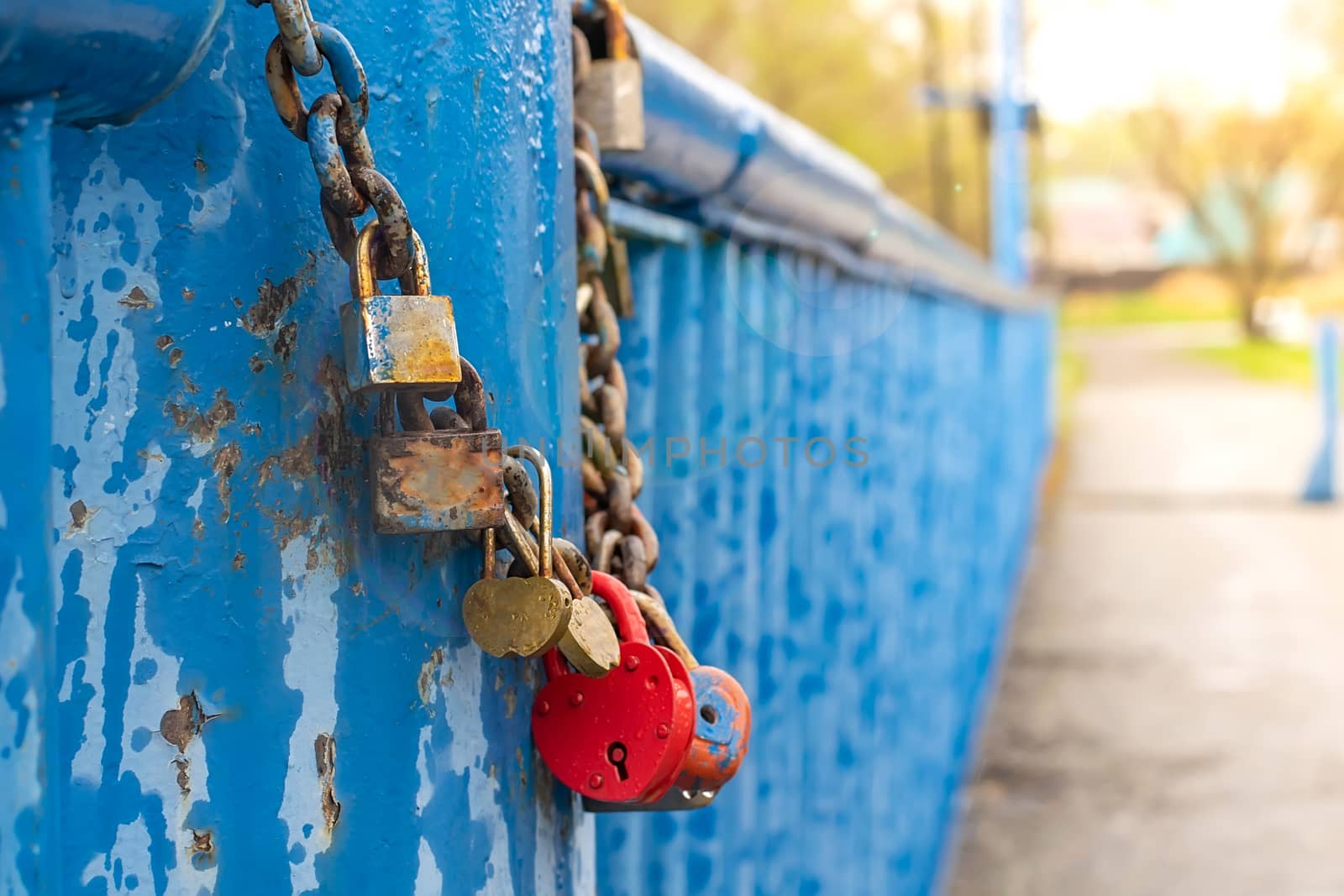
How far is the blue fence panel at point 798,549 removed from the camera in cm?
152

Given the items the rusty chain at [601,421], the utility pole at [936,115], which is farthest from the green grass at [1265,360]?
the rusty chain at [601,421]

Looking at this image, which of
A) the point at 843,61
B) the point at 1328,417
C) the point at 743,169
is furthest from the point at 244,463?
the point at 843,61

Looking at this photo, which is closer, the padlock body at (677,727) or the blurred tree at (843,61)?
the padlock body at (677,727)

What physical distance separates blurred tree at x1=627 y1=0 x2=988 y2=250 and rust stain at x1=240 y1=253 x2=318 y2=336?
54.8 ft

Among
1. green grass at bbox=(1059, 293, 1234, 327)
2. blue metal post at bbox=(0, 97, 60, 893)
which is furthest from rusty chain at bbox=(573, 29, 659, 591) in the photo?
green grass at bbox=(1059, 293, 1234, 327)

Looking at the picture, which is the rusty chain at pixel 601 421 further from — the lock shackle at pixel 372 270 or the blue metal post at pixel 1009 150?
the blue metal post at pixel 1009 150

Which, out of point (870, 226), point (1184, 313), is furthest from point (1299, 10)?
point (870, 226)

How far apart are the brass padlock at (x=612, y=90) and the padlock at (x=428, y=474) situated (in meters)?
0.38

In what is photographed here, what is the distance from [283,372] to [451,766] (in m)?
0.26

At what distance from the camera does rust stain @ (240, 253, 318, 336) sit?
2.33 feet

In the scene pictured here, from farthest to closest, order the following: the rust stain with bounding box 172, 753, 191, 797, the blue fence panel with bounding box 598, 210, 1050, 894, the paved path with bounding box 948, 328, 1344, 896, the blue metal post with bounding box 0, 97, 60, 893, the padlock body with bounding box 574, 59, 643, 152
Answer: the paved path with bounding box 948, 328, 1344, 896 → the blue fence panel with bounding box 598, 210, 1050, 894 → the padlock body with bounding box 574, 59, 643, 152 → the rust stain with bounding box 172, 753, 191, 797 → the blue metal post with bounding box 0, 97, 60, 893

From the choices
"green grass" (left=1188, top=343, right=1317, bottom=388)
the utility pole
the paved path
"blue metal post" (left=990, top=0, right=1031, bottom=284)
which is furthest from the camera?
"green grass" (left=1188, top=343, right=1317, bottom=388)

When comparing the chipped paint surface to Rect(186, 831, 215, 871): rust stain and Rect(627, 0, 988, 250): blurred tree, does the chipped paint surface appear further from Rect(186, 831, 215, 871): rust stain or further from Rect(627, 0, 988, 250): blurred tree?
Rect(627, 0, 988, 250): blurred tree

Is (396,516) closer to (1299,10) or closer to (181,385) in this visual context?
(181,385)
